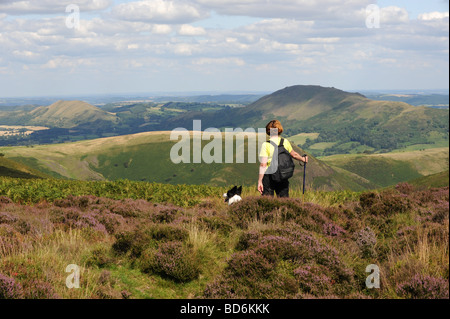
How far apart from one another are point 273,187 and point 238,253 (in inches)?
171

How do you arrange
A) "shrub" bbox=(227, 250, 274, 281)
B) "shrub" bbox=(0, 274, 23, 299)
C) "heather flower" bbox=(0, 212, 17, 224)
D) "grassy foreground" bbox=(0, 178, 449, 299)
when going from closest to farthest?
"shrub" bbox=(0, 274, 23, 299) → "grassy foreground" bbox=(0, 178, 449, 299) → "shrub" bbox=(227, 250, 274, 281) → "heather flower" bbox=(0, 212, 17, 224)

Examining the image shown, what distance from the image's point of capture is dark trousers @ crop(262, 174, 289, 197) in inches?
444

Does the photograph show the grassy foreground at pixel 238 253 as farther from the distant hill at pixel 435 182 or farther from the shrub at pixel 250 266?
the distant hill at pixel 435 182

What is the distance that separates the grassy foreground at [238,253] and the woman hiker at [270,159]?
0.65m

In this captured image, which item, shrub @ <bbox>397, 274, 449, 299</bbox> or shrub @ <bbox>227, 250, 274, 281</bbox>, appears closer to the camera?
shrub @ <bbox>397, 274, 449, 299</bbox>

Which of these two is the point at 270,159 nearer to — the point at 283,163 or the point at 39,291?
the point at 283,163

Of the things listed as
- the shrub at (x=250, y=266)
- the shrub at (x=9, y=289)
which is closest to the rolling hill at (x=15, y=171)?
the shrub at (x=9, y=289)

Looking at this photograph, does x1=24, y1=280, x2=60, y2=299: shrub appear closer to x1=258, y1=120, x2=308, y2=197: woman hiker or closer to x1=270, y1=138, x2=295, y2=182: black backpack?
x1=258, y1=120, x2=308, y2=197: woman hiker

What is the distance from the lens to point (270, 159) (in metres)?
10.8

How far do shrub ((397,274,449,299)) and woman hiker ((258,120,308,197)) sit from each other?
5479 mm

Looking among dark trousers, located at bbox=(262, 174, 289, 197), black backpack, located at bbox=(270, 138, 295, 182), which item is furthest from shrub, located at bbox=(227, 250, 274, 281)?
dark trousers, located at bbox=(262, 174, 289, 197)

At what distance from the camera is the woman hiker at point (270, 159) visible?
10.7m

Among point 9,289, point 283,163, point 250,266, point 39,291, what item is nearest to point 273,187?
point 283,163
